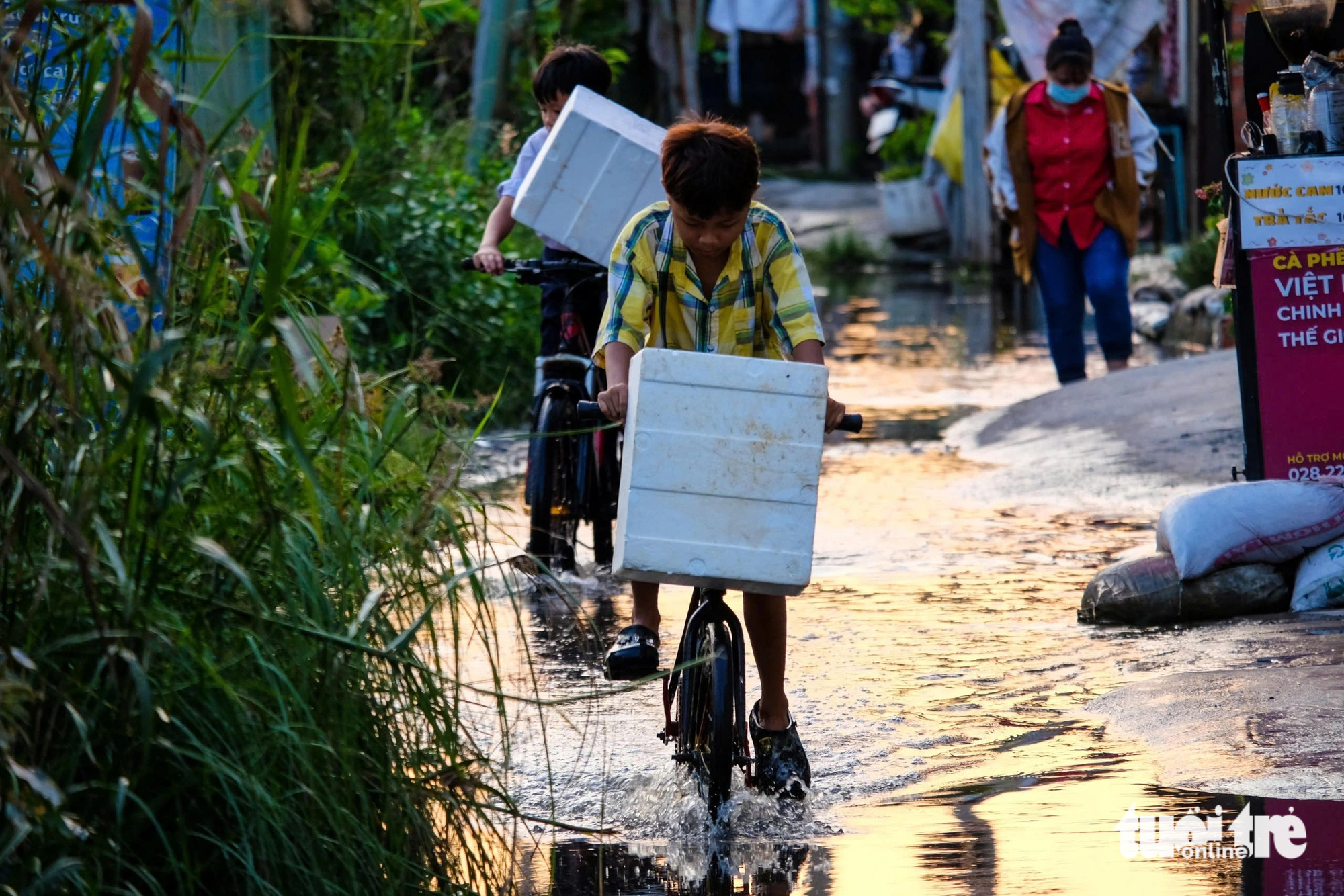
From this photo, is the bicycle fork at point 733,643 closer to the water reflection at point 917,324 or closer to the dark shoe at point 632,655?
the dark shoe at point 632,655

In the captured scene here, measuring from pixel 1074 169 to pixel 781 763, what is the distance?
6.35 meters

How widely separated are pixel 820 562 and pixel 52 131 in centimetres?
481

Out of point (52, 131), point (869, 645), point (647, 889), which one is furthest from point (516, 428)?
point (52, 131)

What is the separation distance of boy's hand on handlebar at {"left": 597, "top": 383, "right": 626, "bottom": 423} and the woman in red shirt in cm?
636

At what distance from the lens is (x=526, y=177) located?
7102 millimetres

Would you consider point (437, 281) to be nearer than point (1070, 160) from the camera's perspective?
No

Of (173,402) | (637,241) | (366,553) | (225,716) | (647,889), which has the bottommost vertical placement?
(647,889)

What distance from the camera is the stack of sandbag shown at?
6047 mm

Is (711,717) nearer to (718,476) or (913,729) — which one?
(718,476)

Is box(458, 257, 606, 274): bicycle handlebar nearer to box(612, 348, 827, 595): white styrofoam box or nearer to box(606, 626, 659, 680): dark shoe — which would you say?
box(606, 626, 659, 680): dark shoe

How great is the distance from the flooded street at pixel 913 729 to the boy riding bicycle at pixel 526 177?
102 cm

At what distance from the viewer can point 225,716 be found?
3.28m

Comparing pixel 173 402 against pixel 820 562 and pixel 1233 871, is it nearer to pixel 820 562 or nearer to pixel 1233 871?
pixel 1233 871

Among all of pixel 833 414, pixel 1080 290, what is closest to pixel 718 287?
pixel 833 414
